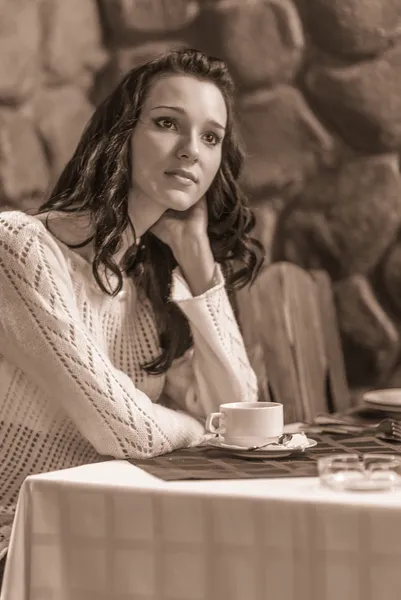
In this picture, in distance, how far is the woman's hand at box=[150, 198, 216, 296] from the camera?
189cm

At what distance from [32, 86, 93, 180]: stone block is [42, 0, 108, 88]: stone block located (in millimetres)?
40

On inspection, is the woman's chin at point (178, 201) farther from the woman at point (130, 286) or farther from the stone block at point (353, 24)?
the stone block at point (353, 24)

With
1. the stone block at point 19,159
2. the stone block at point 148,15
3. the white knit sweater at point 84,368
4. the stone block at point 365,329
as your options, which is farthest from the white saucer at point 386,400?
the stone block at point 148,15

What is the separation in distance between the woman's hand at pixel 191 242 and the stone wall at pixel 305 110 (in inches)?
31.5

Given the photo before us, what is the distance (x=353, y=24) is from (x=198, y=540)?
6.58 ft

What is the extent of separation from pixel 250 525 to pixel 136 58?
6.68 feet

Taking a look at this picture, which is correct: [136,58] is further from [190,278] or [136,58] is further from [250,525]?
[250,525]

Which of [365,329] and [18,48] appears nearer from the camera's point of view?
[18,48]

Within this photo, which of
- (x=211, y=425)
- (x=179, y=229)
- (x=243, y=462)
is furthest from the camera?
(x=179, y=229)

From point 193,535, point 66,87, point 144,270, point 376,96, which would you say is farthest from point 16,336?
point 376,96

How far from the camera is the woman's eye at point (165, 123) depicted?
1.75 metres

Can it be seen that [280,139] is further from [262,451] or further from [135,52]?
[262,451]

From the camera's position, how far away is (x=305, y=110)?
9.10 ft

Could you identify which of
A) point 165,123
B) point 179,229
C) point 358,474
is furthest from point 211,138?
point 358,474
